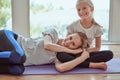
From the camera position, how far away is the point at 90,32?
2.10 metres

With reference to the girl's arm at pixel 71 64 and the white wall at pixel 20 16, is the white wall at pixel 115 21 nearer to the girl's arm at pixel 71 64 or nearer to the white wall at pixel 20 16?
the white wall at pixel 20 16

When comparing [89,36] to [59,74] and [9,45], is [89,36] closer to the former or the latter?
[59,74]

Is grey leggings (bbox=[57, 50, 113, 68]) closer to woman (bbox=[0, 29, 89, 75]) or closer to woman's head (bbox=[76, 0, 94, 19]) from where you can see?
woman (bbox=[0, 29, 89, 75])

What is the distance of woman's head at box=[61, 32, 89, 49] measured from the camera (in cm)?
196

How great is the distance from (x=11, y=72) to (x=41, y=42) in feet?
1.29

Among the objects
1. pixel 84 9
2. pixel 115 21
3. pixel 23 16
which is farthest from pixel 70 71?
pixel 115 21

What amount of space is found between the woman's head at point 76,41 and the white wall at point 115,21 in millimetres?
1391

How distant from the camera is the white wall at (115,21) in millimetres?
3260

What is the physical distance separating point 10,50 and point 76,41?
50cm

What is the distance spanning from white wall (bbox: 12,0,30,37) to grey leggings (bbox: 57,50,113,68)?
1.39 m

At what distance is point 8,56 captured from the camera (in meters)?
1.71

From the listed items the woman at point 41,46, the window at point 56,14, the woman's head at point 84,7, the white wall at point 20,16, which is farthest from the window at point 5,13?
the woman's head at point 84,7

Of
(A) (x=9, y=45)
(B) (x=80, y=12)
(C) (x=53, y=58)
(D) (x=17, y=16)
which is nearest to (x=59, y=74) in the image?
(C) (x=53, y=58)

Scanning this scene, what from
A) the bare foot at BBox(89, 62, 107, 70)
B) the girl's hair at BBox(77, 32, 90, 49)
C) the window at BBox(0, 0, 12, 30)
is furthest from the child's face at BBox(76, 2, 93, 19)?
the window at BBox(0, 0, 12, 30)
